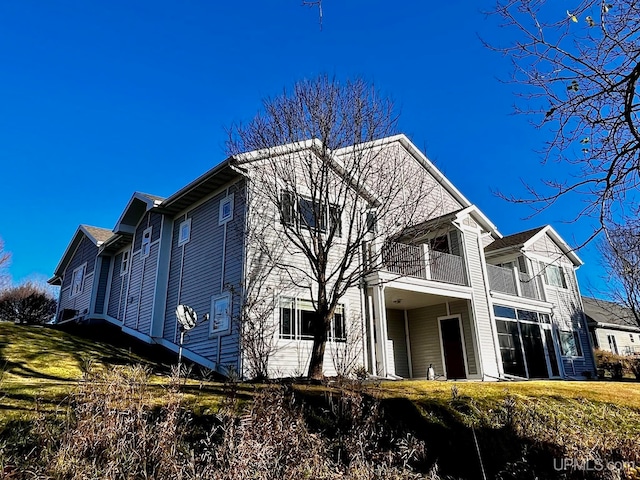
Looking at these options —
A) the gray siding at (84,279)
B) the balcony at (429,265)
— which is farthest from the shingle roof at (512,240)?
the gray siding at (84,279)

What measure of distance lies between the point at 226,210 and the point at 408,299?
26.6ft

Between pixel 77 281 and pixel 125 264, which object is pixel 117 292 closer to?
pixel 125 264

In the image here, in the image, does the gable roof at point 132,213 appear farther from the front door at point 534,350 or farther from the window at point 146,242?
the front door at point 534,350

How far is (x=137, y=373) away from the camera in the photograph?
5.09 meters

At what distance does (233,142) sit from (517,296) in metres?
14.7

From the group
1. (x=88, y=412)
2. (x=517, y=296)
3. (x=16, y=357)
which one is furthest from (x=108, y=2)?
(x=517, y=296)

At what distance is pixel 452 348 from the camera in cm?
1733

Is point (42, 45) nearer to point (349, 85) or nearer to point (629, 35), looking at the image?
point (349, 85)

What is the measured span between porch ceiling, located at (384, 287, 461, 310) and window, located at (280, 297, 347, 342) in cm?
293

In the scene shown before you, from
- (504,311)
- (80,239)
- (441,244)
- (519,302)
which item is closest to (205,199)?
(441,244)

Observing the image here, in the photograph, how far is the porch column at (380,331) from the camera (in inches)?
534

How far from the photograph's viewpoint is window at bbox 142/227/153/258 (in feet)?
58.9

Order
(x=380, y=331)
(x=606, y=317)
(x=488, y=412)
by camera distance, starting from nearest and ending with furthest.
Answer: (x=488, y=412) → (x=380, y=331) → (x=606, y=317)

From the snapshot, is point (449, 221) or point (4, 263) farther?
point (4, 263)
